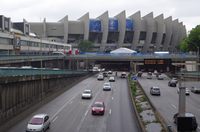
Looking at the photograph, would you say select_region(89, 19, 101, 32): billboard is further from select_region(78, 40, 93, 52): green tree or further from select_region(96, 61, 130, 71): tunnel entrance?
select_region(96, 61, 130, 71): tunnel entrance

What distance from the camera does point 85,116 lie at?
141ft

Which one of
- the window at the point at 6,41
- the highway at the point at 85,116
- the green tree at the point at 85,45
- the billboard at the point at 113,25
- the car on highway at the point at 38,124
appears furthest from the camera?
the billboard at the point at 113,25

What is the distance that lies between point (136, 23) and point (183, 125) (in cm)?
16897

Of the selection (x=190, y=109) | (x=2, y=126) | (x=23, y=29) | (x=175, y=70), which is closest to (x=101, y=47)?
(x=23, y=29)

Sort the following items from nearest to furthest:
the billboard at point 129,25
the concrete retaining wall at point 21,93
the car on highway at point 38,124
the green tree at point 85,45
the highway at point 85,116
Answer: the car on highway at point 38,124, the highway at point 85,116, the concrete retaining wall at point 21,93, the green tree at point 85,45, the billboard at point 129,25

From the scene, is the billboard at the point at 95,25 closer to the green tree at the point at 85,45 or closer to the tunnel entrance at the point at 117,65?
the green tree at the point at 85,45

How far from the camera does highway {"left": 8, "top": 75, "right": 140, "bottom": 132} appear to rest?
35.9 metres

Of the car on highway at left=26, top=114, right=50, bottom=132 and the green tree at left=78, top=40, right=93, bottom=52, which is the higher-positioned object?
the green tree at left=78, top=40, right=93, bottom=52

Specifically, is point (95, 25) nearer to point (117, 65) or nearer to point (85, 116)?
point (117, 65)

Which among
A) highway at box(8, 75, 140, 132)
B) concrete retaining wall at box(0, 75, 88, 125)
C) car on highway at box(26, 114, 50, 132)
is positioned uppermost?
concrete retaining wall at box(0, 75, 88, 125)

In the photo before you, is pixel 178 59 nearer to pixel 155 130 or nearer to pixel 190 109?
pixel 190 109

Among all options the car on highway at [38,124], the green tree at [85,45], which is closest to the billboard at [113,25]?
the green tree at [85,45]

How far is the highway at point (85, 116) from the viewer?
35938 mm

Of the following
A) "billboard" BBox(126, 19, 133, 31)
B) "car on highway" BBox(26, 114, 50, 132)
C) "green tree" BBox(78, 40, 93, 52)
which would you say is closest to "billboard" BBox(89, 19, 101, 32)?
"green tree" BBox(78, 40, 93, 52)
